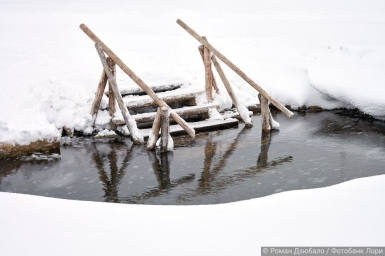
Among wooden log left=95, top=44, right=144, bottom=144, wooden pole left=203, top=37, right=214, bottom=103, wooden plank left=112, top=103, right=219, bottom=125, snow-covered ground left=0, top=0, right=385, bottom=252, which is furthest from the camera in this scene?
wooden pole left=203, top=37, right=214, bottom=103

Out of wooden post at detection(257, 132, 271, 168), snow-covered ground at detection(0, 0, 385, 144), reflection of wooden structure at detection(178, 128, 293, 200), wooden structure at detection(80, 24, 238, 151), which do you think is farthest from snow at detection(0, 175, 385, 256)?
snow-covered ground at detection(0, 0, 385, 144)

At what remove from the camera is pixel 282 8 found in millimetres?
23953

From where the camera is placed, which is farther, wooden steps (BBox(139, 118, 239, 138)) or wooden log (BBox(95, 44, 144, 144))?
wooden steps (BBox(139, 118, 239, 138))

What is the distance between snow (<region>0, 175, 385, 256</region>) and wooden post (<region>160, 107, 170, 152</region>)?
3483mm

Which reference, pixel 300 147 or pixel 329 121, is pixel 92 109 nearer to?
pixel 300 147

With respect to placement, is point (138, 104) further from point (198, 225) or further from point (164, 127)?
point (198, 225)

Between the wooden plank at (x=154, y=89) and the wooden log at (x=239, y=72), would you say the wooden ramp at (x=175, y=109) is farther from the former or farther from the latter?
the wooden log at (x=239, y=72)

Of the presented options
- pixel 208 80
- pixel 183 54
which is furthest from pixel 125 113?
pixel 183 54

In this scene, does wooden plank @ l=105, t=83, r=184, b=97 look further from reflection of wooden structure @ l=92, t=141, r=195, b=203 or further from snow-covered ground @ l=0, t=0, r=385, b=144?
reflection of wooden structure @ l=92, t=141, r=195, b=203

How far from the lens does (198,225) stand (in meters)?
4.27

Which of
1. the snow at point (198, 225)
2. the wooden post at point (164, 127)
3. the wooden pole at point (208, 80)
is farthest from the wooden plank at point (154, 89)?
the snow at point (198, 225)

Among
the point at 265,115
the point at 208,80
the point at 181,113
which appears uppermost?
the point at 208,80

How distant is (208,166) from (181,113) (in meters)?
2.48

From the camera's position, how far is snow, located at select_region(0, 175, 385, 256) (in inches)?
148
